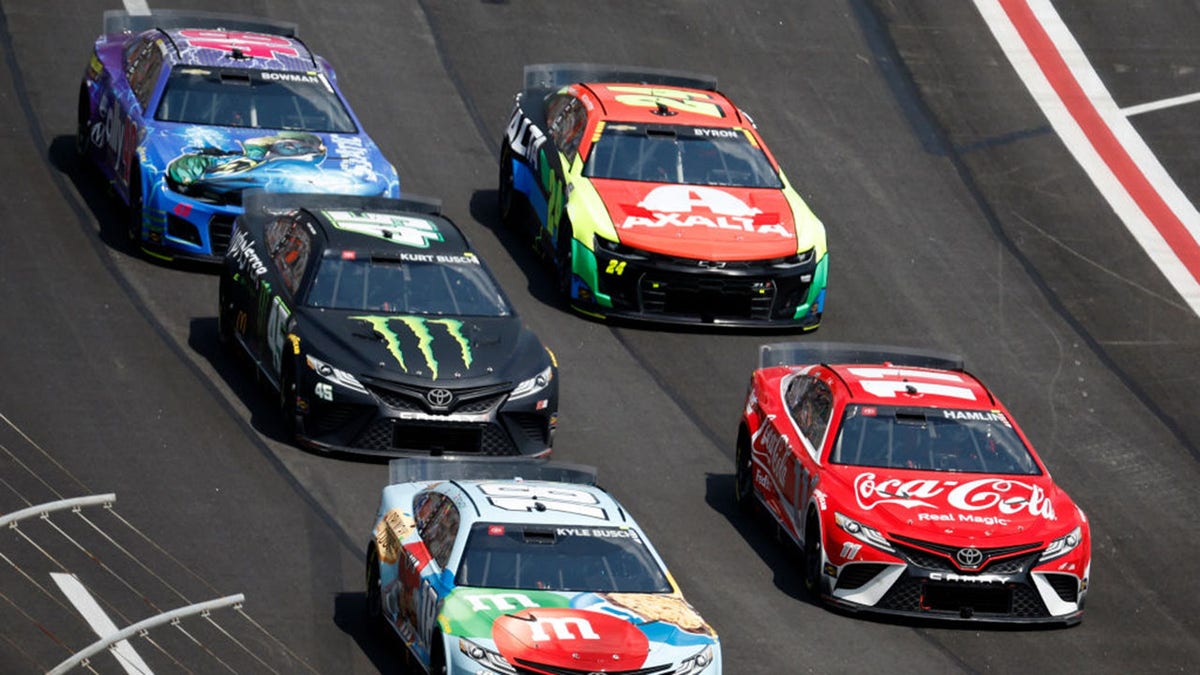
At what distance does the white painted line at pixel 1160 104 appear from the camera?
2997 centimetres

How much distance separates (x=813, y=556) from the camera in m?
18.2

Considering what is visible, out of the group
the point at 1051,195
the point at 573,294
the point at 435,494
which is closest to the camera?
the point at 435,494

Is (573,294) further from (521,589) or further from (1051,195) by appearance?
(521,589)

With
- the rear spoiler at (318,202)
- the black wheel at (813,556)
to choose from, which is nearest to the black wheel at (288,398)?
the rear spoiler at (318,202)

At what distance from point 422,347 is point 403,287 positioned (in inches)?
38.9

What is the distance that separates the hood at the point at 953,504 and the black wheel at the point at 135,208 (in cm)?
790

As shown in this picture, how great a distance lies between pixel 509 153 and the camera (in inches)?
1015

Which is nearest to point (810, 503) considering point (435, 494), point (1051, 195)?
point (435, 494)

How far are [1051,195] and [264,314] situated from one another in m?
10.4

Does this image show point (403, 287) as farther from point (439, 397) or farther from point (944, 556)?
point (944, 556)

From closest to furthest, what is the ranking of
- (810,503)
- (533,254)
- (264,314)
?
1. (810,503)
2. (264,314)
3. (533,254)

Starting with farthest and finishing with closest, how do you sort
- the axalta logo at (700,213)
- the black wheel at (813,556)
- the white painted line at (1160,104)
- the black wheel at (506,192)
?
the white painted line at (1160,104)
the black wheel at (506,192)
the axalta logo at (700,213)
the black wheel at (813,556)

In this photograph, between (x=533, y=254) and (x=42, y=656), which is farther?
(x=533, y=254)

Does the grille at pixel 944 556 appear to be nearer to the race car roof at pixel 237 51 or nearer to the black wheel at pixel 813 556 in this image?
the black wheel at pixel 813 556
